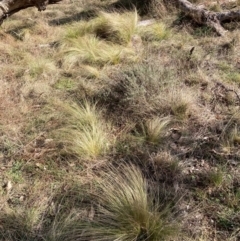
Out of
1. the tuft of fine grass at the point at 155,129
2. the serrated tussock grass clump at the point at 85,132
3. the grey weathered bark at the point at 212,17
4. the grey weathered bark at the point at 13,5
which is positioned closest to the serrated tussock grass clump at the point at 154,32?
the grey weathered bark at the point at 212,17

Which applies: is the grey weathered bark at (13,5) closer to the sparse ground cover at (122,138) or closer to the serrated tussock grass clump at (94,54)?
the sparse ground cover at (122,138)

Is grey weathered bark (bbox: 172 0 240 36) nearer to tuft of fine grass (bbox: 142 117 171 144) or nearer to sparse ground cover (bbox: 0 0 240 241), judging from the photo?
sparse ground cover (bbox: 0 0 240 241)

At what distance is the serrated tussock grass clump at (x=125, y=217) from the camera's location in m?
2.09

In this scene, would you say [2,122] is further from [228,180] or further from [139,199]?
[228,180]

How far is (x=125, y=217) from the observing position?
2143mm

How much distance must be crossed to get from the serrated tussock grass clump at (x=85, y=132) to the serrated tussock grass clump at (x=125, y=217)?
505mm

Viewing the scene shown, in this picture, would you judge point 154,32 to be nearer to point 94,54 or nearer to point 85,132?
point 94,54

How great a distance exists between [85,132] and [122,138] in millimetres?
345

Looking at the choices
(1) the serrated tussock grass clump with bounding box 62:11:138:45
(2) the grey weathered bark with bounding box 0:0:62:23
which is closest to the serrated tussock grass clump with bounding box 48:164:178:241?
(1) the serrated tussock grass clump with bounding box 62:11:138:45

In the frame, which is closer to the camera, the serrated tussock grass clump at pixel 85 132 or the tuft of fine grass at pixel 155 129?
the serrated tussock grass clump at pixel 85 132

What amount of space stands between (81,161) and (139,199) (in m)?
0.77

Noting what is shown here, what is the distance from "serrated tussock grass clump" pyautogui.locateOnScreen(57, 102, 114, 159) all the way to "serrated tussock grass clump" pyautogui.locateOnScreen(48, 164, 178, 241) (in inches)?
19.9

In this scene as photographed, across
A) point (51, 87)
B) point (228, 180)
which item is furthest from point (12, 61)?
point (228, 180)

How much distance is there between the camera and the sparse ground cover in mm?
2242
